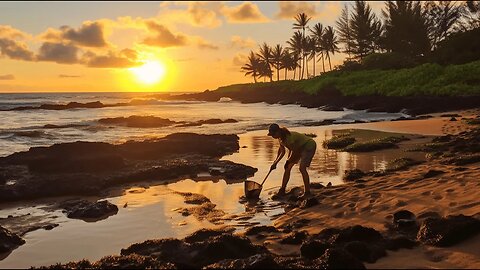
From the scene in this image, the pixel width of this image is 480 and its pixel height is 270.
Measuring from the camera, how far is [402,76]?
40.3 meters

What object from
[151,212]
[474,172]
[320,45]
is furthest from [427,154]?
[320,45]

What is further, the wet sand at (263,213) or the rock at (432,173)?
the rock at (432,173)

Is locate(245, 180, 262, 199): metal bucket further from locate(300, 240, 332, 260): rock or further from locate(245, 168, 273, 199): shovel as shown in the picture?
locate(300, 240, 332, 260): rock

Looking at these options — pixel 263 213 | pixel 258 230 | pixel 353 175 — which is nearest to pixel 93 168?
pixel 263 213

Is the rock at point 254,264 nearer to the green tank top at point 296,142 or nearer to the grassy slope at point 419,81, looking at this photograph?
the green tank top at point 296,142

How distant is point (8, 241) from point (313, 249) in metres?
4.17

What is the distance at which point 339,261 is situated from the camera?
434 cm

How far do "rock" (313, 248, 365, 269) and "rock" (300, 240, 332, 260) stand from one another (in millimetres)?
444

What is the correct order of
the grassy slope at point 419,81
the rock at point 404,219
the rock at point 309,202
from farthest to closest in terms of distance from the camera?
the grassy slope at point 419,81
the rock at point 309,202
the rock at point 404,219

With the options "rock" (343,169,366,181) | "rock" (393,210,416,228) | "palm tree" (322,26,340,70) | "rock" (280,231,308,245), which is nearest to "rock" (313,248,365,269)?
"rock" (280,231,308,245)

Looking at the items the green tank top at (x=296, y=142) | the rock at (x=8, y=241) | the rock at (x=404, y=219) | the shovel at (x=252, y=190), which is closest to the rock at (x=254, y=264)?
the rock at (x=404, y=219)

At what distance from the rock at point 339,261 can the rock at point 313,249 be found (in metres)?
0.44

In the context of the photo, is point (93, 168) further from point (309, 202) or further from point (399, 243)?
point (399, 243)

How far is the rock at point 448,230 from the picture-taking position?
5.04 meters
